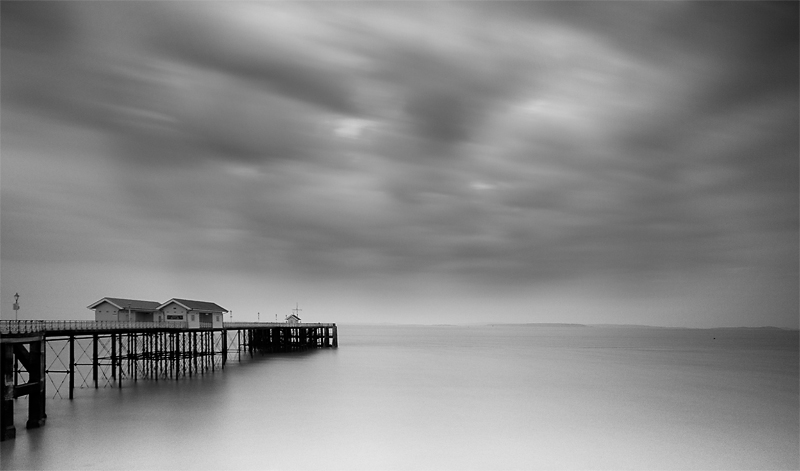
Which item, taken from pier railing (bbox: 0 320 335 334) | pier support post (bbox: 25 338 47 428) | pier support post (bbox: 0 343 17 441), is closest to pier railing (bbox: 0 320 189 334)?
pier railing (bbox: 0 320 335 334)

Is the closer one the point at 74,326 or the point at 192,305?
the point at 74,326

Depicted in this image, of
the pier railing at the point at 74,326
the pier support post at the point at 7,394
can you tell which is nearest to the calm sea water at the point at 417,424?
the pier support post at the point at 7,394

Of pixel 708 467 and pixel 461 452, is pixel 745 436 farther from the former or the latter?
pixel 461 452

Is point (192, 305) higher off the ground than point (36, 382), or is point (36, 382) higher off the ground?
point (192, 305)

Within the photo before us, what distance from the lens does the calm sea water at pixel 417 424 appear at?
21.9 meters

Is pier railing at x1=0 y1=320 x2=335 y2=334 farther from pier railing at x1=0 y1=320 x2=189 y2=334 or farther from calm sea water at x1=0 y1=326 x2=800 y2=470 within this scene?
calm sea water at x1=0 y1=326 x2=800 y2=470

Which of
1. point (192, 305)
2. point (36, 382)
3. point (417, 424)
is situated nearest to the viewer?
point (36, 382)

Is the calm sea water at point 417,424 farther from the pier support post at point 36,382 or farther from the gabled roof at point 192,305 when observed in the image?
the gabled roof at point 192,305

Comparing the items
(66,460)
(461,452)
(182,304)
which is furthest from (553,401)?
(182,304)

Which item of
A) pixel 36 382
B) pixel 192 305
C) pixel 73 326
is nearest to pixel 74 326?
pixel 73 326

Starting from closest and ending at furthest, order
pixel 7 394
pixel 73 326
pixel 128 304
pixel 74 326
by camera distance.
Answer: pixel 7 394 < pixel 74 326 < pixel 73 326 < pixel 128 304

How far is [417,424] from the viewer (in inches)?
1123

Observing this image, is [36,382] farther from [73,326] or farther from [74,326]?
[73,326]

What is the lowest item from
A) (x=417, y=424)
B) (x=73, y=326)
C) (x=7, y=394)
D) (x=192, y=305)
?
(x=417, y=424)
